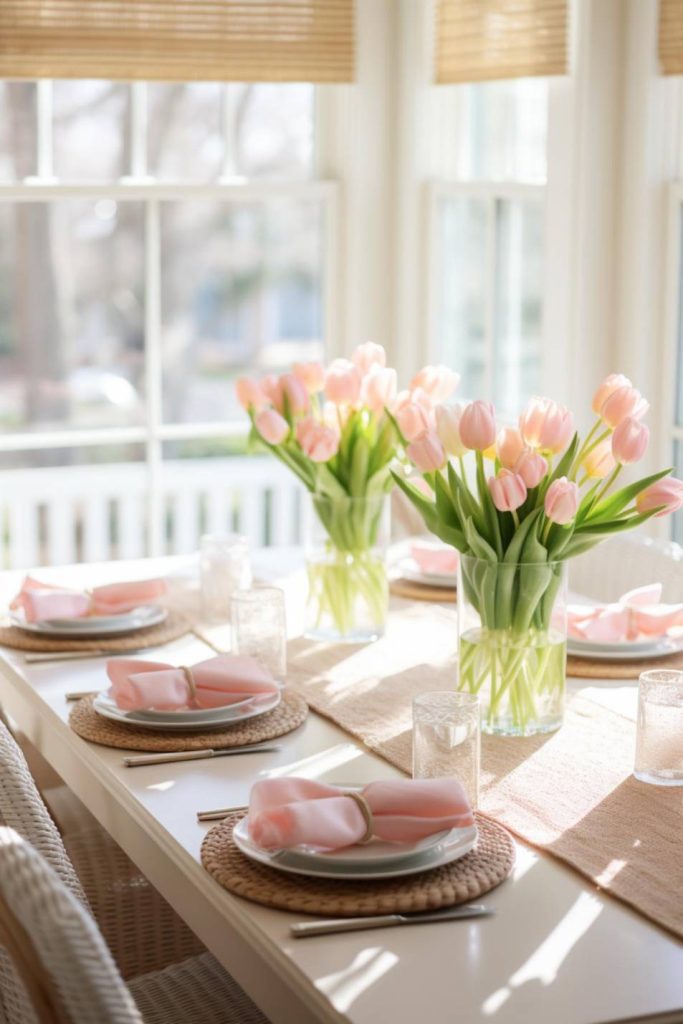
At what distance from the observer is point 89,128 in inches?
154

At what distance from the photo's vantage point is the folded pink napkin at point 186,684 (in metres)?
1.90

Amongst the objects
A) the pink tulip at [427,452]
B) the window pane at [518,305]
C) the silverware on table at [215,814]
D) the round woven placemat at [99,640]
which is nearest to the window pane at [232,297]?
the window pane at [518,305]

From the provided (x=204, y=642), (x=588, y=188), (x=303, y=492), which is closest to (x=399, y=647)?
(x=204, y=642)

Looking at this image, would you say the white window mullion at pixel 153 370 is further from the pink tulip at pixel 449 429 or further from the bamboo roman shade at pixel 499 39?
the pink tulip at pixel 449 429

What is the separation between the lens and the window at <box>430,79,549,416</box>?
3.69 meters

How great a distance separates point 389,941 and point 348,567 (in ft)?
3.51

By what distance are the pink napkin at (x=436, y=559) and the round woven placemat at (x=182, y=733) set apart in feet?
2.61

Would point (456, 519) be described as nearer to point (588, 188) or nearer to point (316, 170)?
point (588, 188)

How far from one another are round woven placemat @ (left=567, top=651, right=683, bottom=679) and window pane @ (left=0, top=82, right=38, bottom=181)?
2.34 meters

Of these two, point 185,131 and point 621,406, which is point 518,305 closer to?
point 185,131

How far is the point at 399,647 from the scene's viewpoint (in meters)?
2.31

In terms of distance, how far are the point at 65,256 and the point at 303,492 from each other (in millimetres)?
959

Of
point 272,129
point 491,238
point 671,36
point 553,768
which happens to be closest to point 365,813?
point 553,768

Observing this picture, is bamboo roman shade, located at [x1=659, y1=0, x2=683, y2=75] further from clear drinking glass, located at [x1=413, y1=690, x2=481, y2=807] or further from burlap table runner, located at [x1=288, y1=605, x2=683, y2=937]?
clear drinking glass, located at [x1=413, y1=690, x2=481, y2=807]
